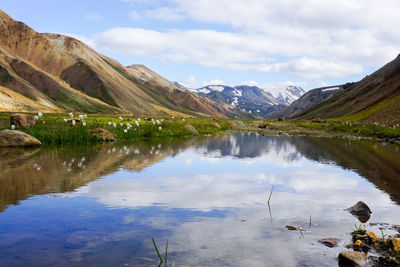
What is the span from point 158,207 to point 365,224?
19.8 feet

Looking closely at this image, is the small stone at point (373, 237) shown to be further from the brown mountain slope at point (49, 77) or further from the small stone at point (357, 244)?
the brown mountain slope at point (49, 77)

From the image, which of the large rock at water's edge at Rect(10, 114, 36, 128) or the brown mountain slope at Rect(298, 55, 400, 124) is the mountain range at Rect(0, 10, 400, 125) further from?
the large rock at water's edge at Rect(10, 114, 36, 128)

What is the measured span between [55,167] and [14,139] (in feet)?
37.2

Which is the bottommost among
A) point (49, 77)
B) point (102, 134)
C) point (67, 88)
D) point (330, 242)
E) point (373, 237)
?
point (330, 242)

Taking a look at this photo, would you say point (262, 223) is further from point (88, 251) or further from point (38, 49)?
point (38, 49)

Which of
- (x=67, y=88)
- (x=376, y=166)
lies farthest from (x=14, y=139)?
(x=67, y=88)

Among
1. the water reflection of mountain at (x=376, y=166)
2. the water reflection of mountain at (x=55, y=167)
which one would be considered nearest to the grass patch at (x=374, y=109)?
the water reflection of mountain at (x=376, y=166)

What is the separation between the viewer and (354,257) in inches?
309

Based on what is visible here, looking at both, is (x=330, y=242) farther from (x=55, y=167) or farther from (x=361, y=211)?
(x=55, y=167)

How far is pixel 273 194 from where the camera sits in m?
14.2

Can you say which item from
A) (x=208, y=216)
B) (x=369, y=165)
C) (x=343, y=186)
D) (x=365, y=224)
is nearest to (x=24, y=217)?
(x=208, y=216)

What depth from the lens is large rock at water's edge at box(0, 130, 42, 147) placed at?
28375mm

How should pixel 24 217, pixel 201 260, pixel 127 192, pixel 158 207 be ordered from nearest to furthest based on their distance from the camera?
pixel 201 260, pixel 24 217, pixel 158 207, pixel 127 192

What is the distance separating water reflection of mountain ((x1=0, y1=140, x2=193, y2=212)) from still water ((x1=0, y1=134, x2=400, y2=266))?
0.19ft
